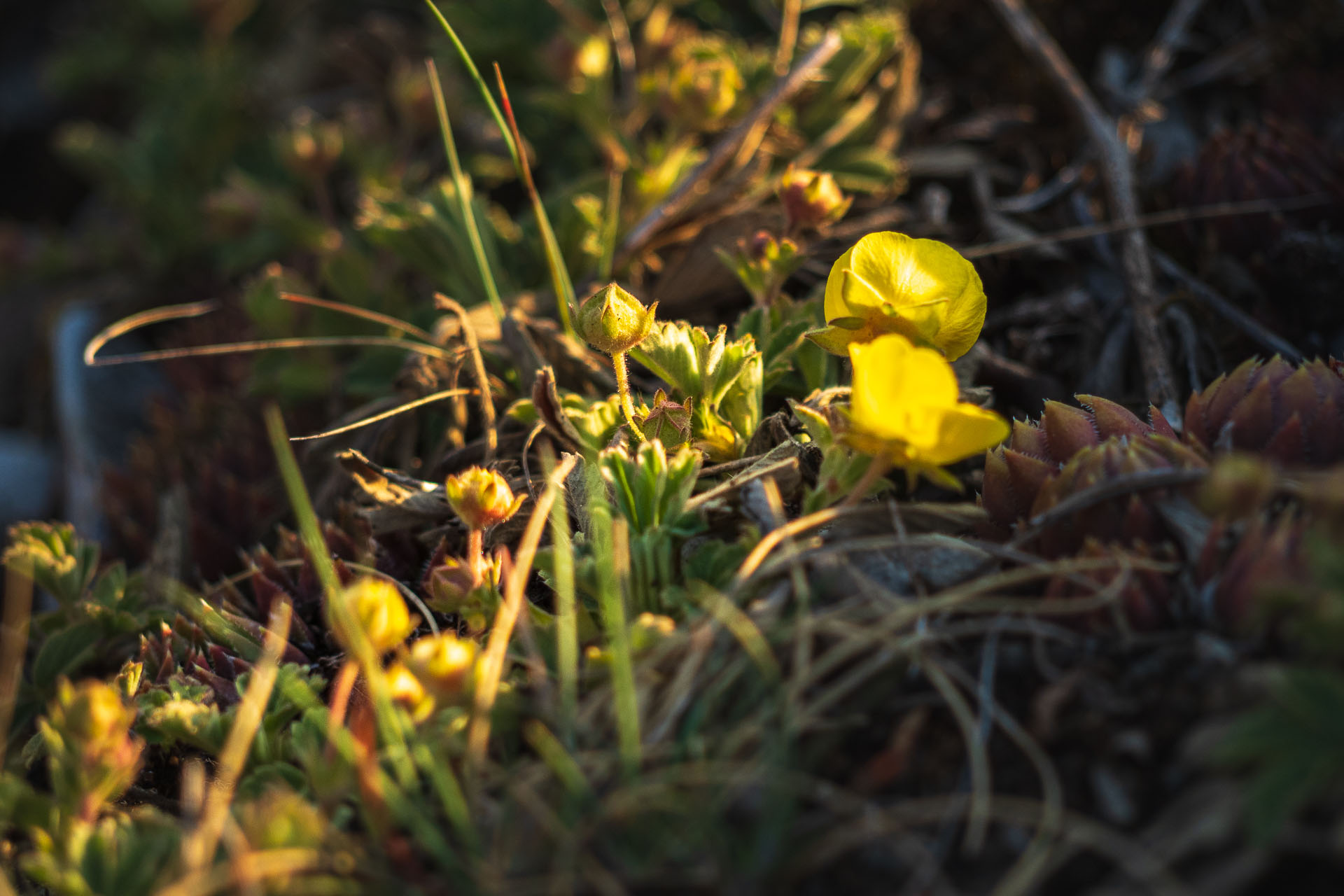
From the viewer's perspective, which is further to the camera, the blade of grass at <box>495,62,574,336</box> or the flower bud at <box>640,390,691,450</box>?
the blade of grass at <box>495,62,574,336</box>

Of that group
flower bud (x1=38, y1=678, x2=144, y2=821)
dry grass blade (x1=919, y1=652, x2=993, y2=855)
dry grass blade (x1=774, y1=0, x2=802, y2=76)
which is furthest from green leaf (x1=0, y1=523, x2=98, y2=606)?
dry grass blade (x1=774, y1=0, x2=802, y2=76)

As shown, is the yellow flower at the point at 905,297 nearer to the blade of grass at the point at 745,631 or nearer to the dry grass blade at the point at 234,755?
the blade of grass at the point at 745,631

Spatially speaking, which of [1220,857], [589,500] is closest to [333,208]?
[589,500]

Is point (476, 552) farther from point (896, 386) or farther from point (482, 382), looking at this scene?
point (896, 386)

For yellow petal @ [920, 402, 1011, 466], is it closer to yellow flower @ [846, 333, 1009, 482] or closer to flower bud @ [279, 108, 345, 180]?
yellow flower @ [846, 333, 1009, 482]

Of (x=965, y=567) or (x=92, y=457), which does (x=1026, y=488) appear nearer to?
(x=965, y=567)
